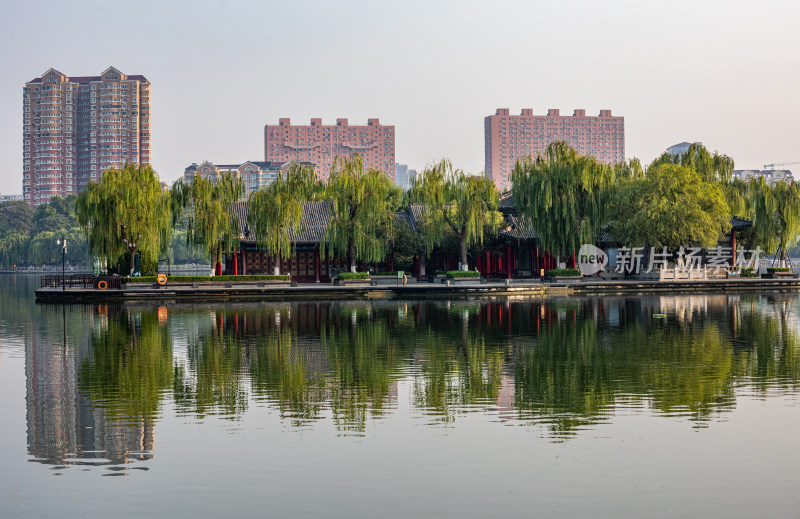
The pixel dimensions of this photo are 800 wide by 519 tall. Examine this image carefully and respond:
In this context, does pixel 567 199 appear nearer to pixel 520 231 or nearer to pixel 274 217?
pixel 520 231

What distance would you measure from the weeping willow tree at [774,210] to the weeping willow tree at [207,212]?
34520mm

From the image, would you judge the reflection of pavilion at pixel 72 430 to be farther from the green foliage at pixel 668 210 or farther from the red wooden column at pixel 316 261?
the green foliage at pixel 668 210

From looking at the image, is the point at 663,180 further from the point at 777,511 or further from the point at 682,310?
the point at 777,511

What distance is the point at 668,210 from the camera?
51.9 m

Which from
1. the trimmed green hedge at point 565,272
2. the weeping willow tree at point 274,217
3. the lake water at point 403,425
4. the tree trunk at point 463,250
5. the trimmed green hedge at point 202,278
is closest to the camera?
the lake water at point 403,425

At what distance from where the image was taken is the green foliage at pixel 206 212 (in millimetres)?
50406

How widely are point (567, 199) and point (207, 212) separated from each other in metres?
21.9

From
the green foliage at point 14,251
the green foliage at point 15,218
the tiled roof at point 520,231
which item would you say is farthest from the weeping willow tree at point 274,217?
the green foliage at point 15,218

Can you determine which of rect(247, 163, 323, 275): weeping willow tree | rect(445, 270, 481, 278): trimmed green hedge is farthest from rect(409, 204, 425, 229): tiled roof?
rect(247, 163, 323, 275): weeping willow tree

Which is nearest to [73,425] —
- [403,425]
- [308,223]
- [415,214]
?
[403,425]

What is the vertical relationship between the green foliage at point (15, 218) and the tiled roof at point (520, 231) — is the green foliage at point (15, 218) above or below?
above

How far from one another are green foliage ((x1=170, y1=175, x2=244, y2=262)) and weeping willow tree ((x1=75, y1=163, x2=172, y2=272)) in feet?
8.32

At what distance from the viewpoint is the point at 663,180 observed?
5259 centimetres

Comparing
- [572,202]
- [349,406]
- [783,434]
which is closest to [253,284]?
[572,202]
